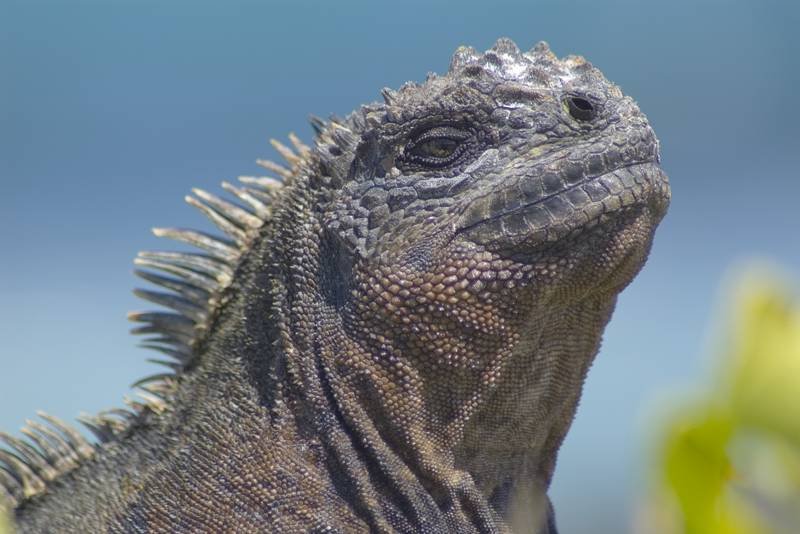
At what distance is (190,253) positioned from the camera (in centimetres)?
352

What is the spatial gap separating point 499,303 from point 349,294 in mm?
442

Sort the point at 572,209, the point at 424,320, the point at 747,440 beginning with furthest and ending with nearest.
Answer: the point at 424,320
the point at 572,209
the point at 747,440

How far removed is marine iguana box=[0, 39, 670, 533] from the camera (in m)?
2.95

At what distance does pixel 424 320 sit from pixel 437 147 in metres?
0.52

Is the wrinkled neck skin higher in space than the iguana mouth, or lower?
lower

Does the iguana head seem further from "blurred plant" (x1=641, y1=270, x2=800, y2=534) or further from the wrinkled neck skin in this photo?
"blurred plant" (x1=641, y1=270, x2=800, y2=534)

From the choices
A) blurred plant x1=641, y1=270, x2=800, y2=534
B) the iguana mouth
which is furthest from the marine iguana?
blurred plant x1=641, y1=270, x2=800, y2=534

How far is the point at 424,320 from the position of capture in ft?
9.84

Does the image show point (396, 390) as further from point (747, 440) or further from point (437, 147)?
point (747, 440)

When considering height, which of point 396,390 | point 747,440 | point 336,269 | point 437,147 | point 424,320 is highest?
point 437,147

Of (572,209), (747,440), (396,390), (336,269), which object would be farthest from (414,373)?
(747,440)

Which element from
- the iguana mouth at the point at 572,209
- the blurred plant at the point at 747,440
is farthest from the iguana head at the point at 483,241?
the blurred plant at the point at 747,440

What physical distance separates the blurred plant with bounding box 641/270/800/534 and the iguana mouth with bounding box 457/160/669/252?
250 centimetres

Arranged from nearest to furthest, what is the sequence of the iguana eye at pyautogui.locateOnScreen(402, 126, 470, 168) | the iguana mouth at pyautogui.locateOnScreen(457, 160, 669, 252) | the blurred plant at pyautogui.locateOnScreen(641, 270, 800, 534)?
1. the blurred plant at pyautogui.locateOnScreen(641, 270, 800, 534)
2. the iguana mouth at pyautogui.locateOnScreen(457, 160, 669, 252)
3. the iguana eye at pyautogui.locateOnScreen(402, 126, 470, 168)
